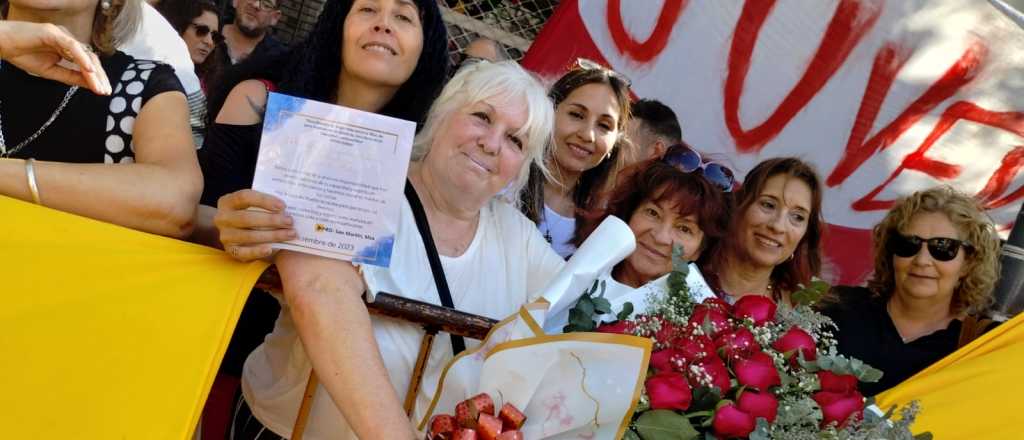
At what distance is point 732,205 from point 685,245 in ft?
0.79

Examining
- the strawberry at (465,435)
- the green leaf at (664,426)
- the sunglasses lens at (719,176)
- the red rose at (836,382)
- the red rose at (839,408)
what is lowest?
the strawberry at (465,435)

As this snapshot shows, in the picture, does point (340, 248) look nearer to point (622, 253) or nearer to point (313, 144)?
point (313, 144)

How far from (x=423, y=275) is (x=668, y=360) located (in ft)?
1.95

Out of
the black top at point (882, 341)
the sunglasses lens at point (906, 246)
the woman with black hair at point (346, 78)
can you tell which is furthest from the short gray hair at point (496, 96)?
the sunglasses lens at point (906, 246)

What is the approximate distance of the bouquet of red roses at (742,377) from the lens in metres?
2.06

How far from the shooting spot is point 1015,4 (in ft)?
21.9

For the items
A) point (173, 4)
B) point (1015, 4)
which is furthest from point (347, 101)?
point (1015, 4)

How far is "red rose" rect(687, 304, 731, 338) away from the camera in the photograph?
2225 millimetres

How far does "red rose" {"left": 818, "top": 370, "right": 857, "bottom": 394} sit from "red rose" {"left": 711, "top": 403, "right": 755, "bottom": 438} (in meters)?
0.20

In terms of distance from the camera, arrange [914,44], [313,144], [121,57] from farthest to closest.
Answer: [914,44] → [121,57] → [313,144]

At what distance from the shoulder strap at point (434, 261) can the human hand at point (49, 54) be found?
0.68 meters

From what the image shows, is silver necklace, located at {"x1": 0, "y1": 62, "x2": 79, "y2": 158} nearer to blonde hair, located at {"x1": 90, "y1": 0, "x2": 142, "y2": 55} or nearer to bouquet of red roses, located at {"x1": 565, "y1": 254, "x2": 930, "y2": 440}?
blonde hair, located at {"x1": 90, "y1": 0, "x2": 142, "y2": 55}

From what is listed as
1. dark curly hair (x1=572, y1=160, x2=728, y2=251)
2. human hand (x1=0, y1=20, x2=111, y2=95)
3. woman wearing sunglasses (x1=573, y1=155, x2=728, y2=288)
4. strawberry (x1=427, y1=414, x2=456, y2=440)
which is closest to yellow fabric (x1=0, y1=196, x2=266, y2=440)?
human hand (x1=0, y1=20, x2=111, y2=95)

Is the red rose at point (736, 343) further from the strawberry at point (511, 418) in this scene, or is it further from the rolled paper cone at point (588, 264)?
the strawberry at point (511, 418)
